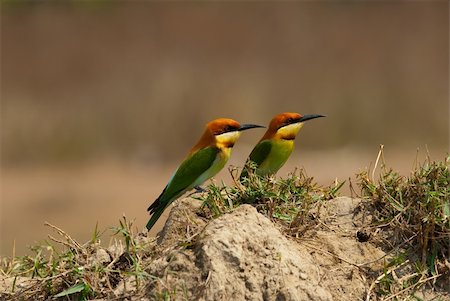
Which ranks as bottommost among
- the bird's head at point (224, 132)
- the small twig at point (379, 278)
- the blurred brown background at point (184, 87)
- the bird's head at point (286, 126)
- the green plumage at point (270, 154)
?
the blurred brown background at point (184, 87)

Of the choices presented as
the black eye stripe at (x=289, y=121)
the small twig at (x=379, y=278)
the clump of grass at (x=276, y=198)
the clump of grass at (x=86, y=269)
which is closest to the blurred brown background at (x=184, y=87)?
the black eye stripe at (x=289, y=121)

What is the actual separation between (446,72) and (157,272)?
17130 mm

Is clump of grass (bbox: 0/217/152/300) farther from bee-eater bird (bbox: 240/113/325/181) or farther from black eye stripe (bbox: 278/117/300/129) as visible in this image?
black eye stripe (bbox: 278/117/300/129)

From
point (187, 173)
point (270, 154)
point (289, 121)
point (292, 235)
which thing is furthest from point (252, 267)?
point (289, 121)

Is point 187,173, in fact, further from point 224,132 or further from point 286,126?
point 286,126

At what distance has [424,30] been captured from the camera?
2083 centimetres

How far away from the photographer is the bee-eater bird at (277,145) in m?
5.06

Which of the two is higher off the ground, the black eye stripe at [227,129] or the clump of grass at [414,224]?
the black eye stripe at [227,129]

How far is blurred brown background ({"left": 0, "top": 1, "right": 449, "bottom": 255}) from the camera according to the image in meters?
16.9

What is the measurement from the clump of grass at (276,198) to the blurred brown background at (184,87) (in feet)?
35.5

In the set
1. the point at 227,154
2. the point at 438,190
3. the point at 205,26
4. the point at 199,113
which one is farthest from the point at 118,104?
the point at 438,190

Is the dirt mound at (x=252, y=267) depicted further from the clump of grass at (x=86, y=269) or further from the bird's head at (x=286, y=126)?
the bird's head at (x=286, y=126)

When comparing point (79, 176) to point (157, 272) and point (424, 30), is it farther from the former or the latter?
point (157, 272)

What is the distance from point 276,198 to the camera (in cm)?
367
